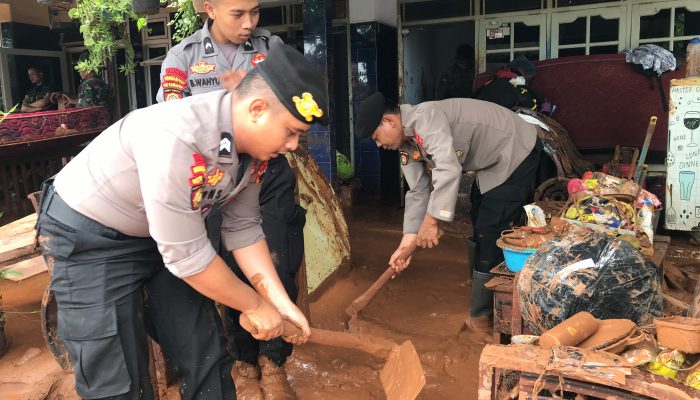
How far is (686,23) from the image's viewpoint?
17.5ft

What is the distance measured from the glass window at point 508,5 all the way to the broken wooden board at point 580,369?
193 inches

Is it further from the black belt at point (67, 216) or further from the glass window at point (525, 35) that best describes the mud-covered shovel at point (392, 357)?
the glass window at point (525, 35)

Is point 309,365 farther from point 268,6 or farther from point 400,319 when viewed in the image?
point 268,6

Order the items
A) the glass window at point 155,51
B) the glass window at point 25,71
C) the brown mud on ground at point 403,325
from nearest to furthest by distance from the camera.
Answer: the brown mud on ground at point 403,325 → the glass window at point 155,51 → the glass window at point 25,71

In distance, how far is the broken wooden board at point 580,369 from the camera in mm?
1593

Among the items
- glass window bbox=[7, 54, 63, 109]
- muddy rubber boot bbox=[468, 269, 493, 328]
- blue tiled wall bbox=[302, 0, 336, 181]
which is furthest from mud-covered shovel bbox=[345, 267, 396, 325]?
glass window bbox=[7, 54, 63, 109]

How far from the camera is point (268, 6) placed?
713cm

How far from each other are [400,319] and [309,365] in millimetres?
840

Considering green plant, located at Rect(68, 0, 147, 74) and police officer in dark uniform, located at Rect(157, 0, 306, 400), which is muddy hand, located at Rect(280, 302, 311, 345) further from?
green plant, located at Rect(68, 0, 147, 74)

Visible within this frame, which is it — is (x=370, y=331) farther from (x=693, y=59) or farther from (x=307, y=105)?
(x=693, y=59)

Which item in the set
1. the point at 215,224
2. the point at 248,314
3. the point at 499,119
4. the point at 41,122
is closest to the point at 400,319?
the point at 499,119

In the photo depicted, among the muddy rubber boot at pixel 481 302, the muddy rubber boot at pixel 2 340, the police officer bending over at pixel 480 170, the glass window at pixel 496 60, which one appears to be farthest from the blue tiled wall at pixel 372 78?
the muddy rubber boot at pixel 2 340

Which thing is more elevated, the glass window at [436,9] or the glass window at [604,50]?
the glass window at [436,9]

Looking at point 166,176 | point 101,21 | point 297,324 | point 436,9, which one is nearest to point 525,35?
point 436,9
